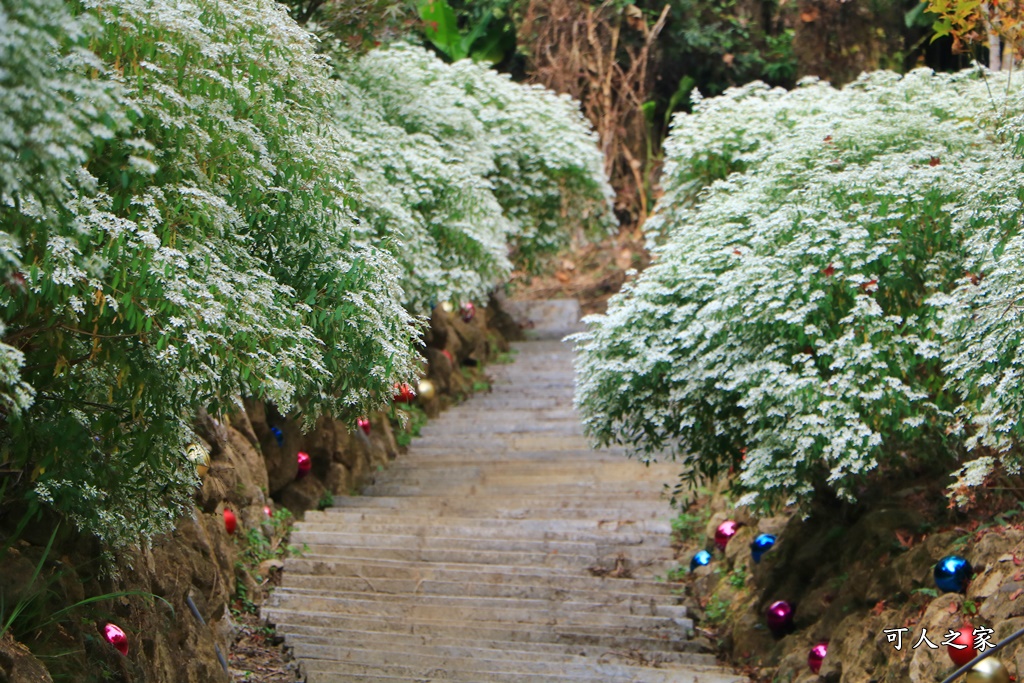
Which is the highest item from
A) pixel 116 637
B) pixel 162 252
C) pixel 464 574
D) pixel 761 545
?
pixel 162 252

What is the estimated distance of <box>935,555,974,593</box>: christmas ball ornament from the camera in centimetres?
590

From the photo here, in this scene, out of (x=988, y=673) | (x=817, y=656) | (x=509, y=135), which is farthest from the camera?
(x=509, y=135)

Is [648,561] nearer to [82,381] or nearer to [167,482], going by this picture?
[167,482]

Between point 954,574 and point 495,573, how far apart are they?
3992mm

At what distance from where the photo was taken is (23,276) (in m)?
4.12

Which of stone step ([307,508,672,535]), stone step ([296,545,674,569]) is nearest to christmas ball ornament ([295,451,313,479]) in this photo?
stone step ([307,508,672,535])

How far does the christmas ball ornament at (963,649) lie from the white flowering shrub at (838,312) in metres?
0.83

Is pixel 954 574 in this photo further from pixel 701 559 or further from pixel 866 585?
pixel 701 559

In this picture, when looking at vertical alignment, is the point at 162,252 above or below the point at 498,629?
above

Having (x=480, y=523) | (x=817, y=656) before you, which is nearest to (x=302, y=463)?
(x=480, y=523)

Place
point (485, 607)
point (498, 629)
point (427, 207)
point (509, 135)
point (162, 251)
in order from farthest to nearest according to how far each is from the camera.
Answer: point (509, 135)
point (427, 207)
point (485, 607)
point (498, 629)
point (162, 251)

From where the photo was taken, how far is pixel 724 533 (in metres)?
8.77

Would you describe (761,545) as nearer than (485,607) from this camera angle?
Yes

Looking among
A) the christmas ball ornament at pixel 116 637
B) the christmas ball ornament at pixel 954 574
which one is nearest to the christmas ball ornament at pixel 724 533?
the christmas ball ornament at pixel 954 574
